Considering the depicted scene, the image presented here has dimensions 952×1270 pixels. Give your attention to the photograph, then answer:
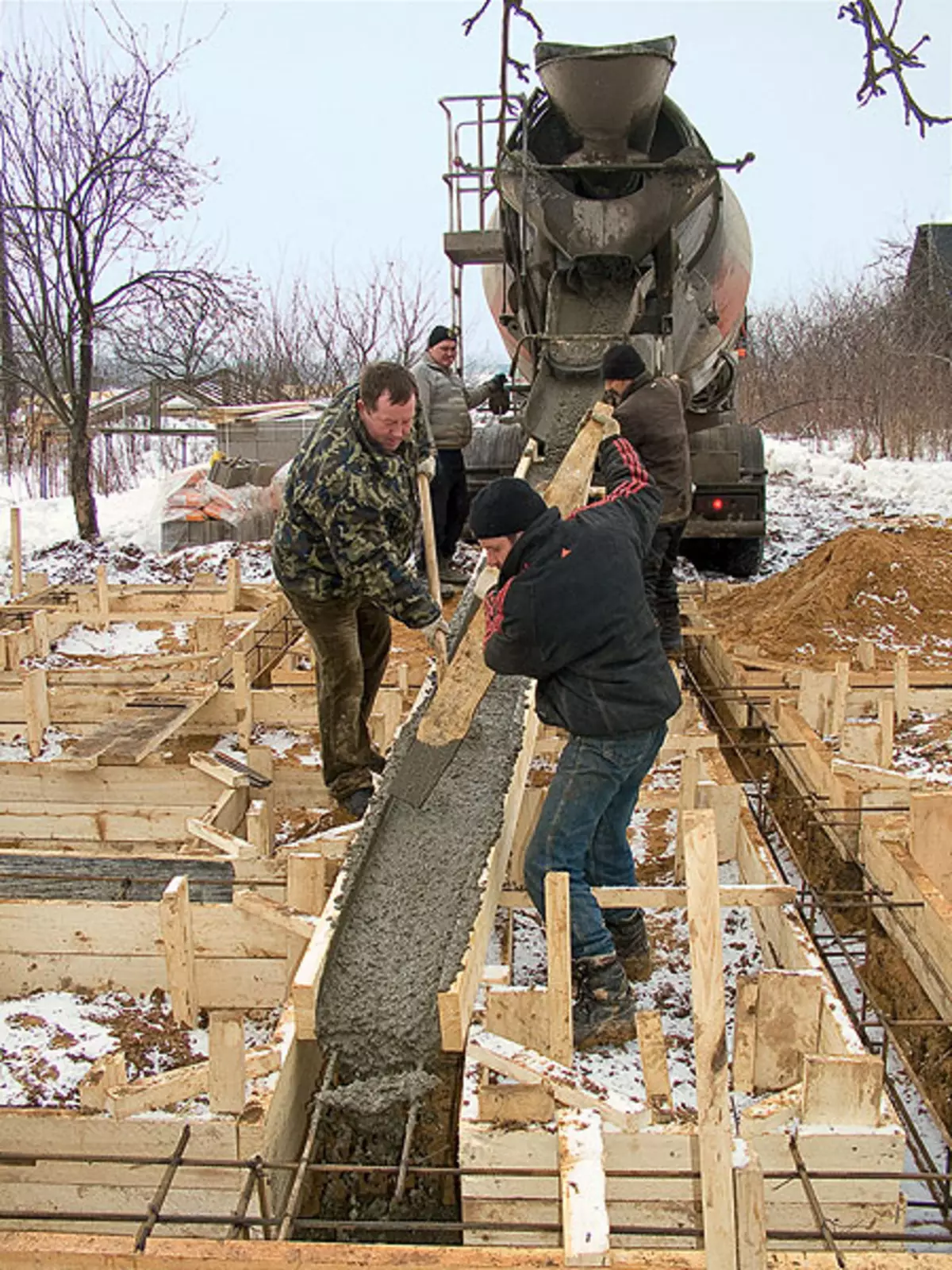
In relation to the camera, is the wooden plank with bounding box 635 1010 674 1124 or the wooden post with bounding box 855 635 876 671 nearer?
the wooden plank with bounding box 635 1010 674 1124

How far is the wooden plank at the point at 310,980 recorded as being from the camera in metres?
3.04

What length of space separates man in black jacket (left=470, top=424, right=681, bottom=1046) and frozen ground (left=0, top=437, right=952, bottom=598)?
24.3ft

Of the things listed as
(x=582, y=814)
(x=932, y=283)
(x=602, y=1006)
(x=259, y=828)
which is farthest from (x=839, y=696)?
(x=932, y=283)

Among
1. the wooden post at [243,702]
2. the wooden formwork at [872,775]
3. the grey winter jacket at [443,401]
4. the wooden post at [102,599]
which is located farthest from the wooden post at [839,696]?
the wooden post at [102,599]

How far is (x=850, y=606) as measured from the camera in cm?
809

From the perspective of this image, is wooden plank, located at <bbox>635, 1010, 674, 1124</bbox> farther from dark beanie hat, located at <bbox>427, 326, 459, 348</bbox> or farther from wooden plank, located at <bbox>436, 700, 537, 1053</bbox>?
dark beanie hat, located at <bbox>427, 326, 459, 348</bbox>

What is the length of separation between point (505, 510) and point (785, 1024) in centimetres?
156

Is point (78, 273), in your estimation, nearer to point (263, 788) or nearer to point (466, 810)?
point (263, 788)

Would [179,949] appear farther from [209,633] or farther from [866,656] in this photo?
[866,656]

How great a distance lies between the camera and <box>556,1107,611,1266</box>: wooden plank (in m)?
2.09

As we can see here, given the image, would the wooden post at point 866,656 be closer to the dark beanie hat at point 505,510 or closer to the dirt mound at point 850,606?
the dirt mound at point 850,606

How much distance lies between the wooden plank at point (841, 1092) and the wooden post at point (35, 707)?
169 inches

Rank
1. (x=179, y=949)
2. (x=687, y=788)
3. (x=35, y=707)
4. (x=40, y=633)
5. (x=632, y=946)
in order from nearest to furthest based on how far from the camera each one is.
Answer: (x=179, y=949) → (x=632, y=946) → (x=687, y=788) → (x=35, y=707) → (x=40, y=633)

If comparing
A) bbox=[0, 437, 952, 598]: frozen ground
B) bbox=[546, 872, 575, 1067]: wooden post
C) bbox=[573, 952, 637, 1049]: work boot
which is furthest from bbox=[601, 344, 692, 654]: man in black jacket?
bbox=[0, 437, 952, 598]: frozen ground
